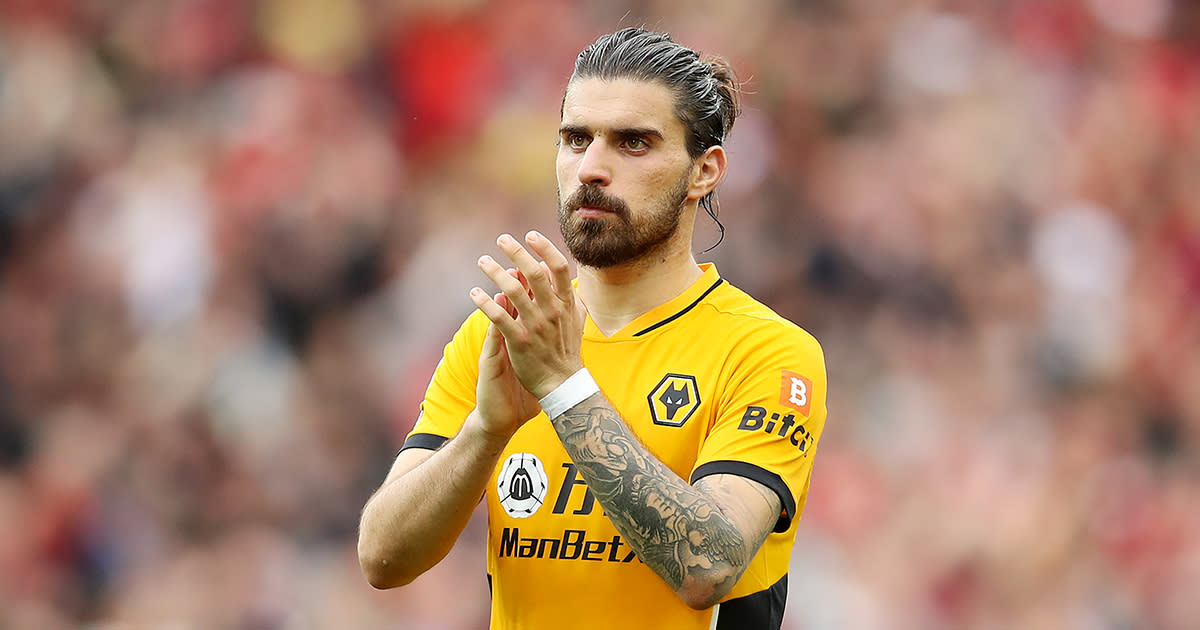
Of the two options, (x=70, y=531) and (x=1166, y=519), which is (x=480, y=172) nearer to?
(x=70, y=531)

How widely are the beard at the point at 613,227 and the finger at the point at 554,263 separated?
435 mm

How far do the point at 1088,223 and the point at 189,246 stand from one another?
20.4ft

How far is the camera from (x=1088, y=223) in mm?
10156

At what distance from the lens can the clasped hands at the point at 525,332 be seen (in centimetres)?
316

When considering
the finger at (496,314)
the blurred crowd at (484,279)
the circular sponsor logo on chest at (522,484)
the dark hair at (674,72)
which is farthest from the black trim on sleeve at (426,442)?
the blurred crowd at (484,279)

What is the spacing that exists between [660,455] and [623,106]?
0.92 m

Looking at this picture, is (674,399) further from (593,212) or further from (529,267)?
(529,267)

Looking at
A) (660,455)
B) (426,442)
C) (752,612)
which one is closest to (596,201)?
(660,455)

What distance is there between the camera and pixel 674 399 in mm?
3648

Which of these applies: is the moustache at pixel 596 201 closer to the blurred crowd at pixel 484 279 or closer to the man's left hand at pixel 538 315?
the man's left hand at pixel 538 315

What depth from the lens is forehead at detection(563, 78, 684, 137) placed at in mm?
3715

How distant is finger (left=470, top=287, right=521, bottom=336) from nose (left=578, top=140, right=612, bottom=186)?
58cm

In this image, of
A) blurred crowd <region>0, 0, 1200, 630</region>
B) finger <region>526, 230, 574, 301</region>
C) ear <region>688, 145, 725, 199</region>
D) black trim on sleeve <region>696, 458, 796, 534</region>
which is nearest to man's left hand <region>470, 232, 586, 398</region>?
finger <region>526, 230, 574, 301</region>

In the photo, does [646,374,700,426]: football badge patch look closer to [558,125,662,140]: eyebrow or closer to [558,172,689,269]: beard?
[558,172,689,269]: beard
